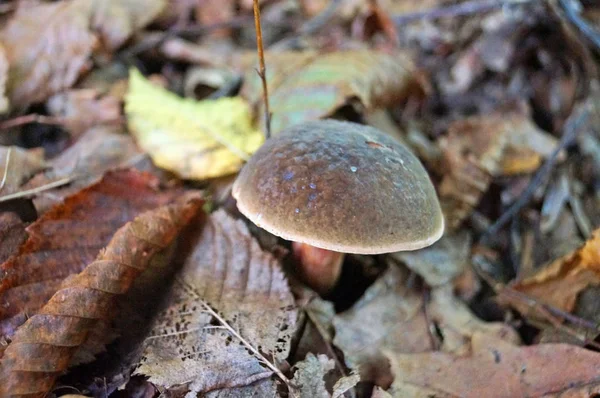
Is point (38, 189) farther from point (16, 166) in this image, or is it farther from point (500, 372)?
point (500, 372)

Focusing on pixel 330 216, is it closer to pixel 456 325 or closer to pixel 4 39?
pixel 456 325

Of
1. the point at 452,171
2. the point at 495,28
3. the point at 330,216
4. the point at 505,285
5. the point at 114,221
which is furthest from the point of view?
the point at 495,28

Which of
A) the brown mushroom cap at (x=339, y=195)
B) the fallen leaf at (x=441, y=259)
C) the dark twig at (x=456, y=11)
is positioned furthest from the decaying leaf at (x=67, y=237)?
the dark twig at (x=456, y=11)

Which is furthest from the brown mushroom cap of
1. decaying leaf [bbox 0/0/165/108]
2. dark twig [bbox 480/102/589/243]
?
decaying leaf [bbox 0/0/165/108]

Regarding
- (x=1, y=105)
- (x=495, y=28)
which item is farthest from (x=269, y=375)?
(x=495, y=28)

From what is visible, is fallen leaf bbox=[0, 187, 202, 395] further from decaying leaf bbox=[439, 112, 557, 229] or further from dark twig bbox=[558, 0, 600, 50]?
dark twig bbox=[558, 0, 600, 50]

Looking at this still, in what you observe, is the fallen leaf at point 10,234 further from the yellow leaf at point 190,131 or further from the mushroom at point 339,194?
the mushroom at point 339,194

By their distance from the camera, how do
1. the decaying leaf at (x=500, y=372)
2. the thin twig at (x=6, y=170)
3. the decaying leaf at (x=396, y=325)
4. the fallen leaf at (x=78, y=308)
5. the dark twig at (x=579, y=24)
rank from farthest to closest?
the dark twig at (x=579, y=24), the thin twig at (x=6, y=170), the decaying leaf at (x=396, y=325), the decaying leaf at (x=500, y=372), the fallen leaf at (x=78, y=308)
